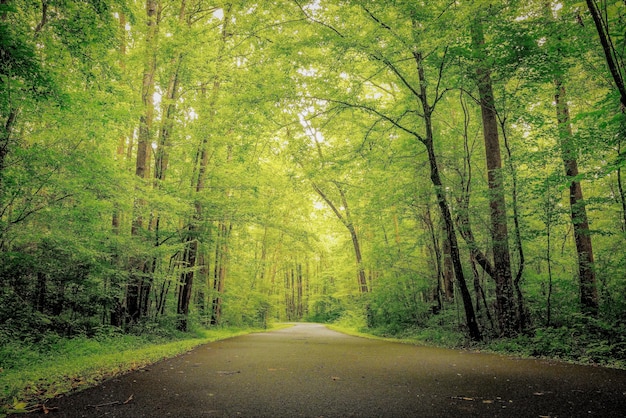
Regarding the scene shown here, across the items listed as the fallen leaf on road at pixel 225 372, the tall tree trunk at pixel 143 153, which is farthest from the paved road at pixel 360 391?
the tall tree trunk at pixel 143 153

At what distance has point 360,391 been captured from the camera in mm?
3955

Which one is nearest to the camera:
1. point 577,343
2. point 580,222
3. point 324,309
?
point 577,343

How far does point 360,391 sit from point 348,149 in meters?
9.34

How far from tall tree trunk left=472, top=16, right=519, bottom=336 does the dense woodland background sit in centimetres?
5

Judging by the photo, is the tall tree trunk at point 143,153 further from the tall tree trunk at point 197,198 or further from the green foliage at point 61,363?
the tall tree trunk at point 197,198

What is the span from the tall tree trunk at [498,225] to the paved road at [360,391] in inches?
110

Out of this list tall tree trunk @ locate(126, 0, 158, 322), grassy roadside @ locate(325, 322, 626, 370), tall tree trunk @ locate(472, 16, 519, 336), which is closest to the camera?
grassy roadside @ locate(325, 322, 626, 370)

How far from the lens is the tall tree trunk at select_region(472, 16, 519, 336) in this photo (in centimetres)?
840

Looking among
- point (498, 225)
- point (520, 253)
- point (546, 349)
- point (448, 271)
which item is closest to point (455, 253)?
point (498, 225)

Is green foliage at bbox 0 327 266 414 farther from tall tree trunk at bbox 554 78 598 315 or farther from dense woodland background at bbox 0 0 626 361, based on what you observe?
tall tree trunk at bbox 554 78 598 315

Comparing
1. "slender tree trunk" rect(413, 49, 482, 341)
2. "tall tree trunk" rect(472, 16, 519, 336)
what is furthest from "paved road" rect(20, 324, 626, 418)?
"slender tree trunk" rect(413, 49, 482, 341)

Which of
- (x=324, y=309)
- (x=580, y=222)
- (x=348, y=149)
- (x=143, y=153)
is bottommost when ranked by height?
(x=324, y=309)

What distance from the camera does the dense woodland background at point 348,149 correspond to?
645 cm

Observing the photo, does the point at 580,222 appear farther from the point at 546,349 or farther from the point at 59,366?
the point at 59,366
